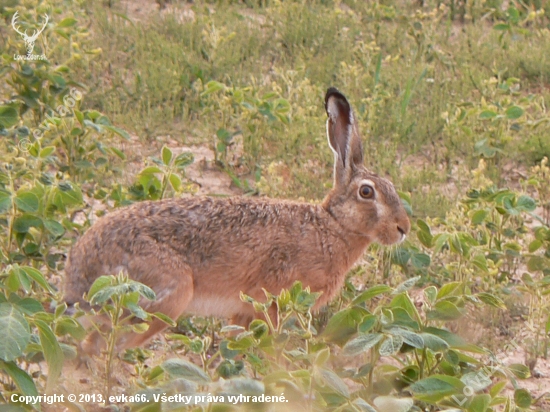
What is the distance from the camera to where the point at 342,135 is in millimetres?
5832

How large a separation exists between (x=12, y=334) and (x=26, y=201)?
1.36 m

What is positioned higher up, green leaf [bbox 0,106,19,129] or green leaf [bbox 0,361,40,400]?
green leaf [bbox 0,106,19,129]

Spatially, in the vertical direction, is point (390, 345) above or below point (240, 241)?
above

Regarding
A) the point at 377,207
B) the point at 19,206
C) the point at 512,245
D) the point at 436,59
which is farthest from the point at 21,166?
the point at 436,59

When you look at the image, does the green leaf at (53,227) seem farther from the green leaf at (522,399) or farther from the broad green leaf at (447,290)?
the green leaf at (522,399)

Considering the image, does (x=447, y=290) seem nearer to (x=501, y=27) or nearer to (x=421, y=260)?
(x=421, y=260)

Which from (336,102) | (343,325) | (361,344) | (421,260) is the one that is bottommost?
(421,260)

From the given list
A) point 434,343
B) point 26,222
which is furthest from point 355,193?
point 434,343

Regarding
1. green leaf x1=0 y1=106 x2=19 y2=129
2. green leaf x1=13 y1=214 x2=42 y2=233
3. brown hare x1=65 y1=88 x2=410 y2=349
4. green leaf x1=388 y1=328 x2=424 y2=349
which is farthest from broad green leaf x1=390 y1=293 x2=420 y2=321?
green leaf x1=0 y1=106 x2=19 y2=129

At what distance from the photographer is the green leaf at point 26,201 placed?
470 cm

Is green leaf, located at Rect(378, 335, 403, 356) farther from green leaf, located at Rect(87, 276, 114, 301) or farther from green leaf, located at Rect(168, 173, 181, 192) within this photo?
green leaf, located at Rect(168, 173, 181, 192)

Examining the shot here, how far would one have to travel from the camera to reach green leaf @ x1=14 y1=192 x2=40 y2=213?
15.4 ft

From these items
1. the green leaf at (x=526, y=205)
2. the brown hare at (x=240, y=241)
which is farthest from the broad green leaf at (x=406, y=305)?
the green leaf at (x=526, y=205)

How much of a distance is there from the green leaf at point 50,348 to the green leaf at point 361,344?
104 centimetres
